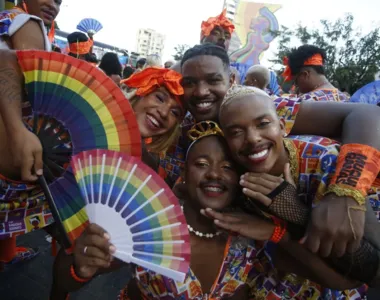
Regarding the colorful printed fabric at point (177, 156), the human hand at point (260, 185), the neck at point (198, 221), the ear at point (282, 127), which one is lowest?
the neck at point (198, 221)

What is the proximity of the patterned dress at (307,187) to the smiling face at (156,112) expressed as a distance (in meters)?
0.79

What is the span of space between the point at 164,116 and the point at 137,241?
110 centimetres

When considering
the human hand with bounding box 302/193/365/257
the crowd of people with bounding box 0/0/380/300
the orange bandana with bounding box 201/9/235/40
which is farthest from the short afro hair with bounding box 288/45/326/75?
the human hand with bounding box 302/193/365/257

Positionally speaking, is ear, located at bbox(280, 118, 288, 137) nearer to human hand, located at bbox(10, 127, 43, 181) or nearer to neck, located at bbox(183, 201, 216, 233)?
neck, located at bbox(183, 201, 216, 233)

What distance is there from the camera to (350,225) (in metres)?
1.18

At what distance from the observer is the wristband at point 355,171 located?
1245 millimetres

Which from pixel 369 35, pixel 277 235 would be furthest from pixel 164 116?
pixel 369 35

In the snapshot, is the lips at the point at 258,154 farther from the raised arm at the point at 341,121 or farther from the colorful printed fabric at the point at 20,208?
the colorful printed fabric at the point at 20,208

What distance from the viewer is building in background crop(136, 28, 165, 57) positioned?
233 feet

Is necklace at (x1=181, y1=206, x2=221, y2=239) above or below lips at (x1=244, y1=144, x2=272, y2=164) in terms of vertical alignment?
below

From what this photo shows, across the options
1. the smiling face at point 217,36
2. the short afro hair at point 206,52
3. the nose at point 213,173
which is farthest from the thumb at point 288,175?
the smiling face at point 217,36

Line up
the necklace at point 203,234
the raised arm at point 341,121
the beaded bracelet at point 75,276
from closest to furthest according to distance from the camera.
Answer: the beaded bracelet at point 75,276
the raised arm at point 341,121
the necklace at point 203,234

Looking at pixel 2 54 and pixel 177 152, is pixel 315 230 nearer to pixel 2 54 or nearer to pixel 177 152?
pixel 177 152

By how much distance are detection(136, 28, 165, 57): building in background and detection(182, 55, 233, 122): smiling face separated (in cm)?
7065
